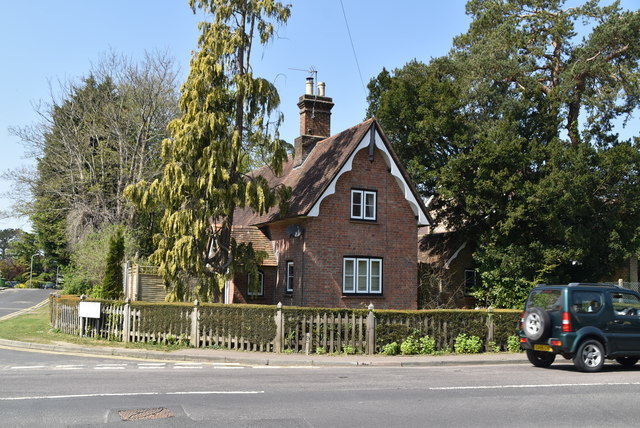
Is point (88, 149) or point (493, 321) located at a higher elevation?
point (88, 149)

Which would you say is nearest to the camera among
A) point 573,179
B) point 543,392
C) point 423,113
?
point 543,392

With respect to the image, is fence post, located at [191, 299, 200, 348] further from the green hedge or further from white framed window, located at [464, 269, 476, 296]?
white framed window, located at [464, 269, 476, 296]

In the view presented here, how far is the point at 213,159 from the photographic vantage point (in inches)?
780

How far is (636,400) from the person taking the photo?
998cm

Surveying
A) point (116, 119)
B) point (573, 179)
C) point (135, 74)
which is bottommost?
A: point (573, 179)

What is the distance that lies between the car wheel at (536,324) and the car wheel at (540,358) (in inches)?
35.7

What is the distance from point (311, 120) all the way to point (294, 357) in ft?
47.5

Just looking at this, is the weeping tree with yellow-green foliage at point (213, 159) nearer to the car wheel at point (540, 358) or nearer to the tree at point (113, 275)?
the tree at point (113, 275)

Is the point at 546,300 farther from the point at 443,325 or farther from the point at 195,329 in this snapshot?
the point at 195,329

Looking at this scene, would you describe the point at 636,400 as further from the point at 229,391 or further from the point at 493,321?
the point at 493,321

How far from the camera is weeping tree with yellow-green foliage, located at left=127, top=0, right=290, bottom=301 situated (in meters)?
20.0

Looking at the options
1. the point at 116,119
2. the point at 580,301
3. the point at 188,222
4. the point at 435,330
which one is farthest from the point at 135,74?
the point at 580,301

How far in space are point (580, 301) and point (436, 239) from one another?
18.8 m

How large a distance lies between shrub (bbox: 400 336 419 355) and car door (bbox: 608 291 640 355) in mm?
5268
